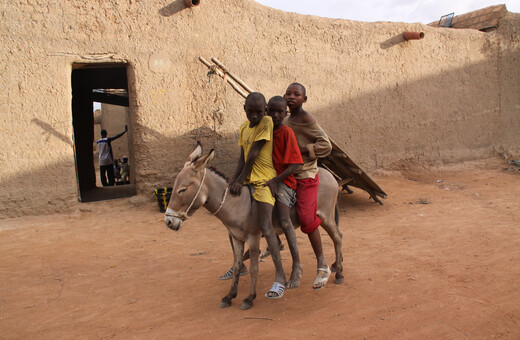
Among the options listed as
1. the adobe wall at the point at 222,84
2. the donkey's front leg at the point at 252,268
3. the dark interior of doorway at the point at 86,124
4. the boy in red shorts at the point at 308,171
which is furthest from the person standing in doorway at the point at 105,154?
the donkey's front leg at the point at 252,268

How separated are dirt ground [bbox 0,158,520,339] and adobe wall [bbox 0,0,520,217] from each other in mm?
1325

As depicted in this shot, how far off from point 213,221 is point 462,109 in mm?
7527

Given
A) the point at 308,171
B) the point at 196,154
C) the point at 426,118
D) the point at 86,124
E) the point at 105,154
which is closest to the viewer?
the point at 196,154

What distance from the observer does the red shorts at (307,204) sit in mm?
3518

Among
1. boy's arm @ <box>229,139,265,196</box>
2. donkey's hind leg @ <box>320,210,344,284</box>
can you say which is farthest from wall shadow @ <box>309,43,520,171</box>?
boy's arm @ <box>229,139,265,196</box>

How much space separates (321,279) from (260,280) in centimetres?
81

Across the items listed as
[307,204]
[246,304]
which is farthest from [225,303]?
[307,204]

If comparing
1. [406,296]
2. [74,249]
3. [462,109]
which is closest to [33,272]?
[74,249]

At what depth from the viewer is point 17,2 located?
21.4 feet

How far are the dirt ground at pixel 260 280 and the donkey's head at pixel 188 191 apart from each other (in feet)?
2.78

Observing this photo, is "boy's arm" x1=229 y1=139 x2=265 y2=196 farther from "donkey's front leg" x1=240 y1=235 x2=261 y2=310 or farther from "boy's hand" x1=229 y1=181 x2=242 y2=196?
"donkey's front leg" x1=240 y1=235 x2=261 y2=310

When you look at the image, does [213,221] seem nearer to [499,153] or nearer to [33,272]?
[33,272]

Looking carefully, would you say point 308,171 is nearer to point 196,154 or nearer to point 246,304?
point 196,154

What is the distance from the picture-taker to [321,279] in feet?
11.5
